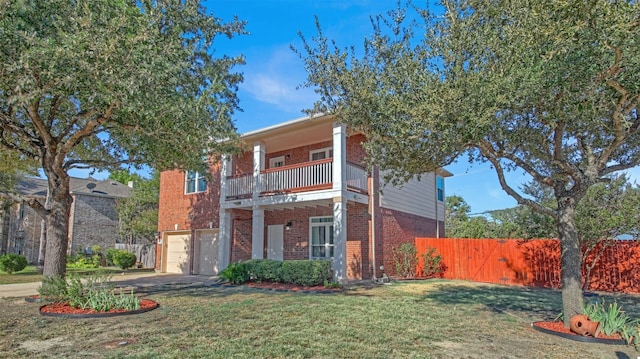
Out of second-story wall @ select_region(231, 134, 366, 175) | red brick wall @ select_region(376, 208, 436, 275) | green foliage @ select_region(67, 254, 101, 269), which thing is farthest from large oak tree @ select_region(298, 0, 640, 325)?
green foliage @ select_region(67, 254, 101, 269)

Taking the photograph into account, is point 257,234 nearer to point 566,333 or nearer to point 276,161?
point 276,161

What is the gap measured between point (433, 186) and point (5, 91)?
1733 cm

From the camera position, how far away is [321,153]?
1772 centimetres

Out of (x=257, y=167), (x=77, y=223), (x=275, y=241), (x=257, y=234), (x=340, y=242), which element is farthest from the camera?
(x=77, y=223)

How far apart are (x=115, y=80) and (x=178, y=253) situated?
14.4 meters

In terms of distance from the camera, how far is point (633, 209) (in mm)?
12125

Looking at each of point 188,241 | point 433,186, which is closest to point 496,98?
point 433,186

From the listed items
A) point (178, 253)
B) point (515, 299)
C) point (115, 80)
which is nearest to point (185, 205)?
point (178, 253)

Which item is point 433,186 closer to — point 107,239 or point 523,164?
point 523,164

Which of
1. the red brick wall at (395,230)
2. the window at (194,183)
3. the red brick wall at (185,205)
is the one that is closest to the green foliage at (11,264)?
the red brick wall at (185,205)

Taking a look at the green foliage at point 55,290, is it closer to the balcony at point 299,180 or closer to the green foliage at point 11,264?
the balcony at point 299,180

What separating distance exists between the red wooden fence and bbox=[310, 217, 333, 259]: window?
4161 millimetres

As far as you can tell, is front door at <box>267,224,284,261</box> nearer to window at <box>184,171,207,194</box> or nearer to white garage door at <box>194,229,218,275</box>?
white garage door at <box>194,229,218,275</box>

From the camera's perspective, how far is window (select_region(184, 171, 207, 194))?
20.2 metres
